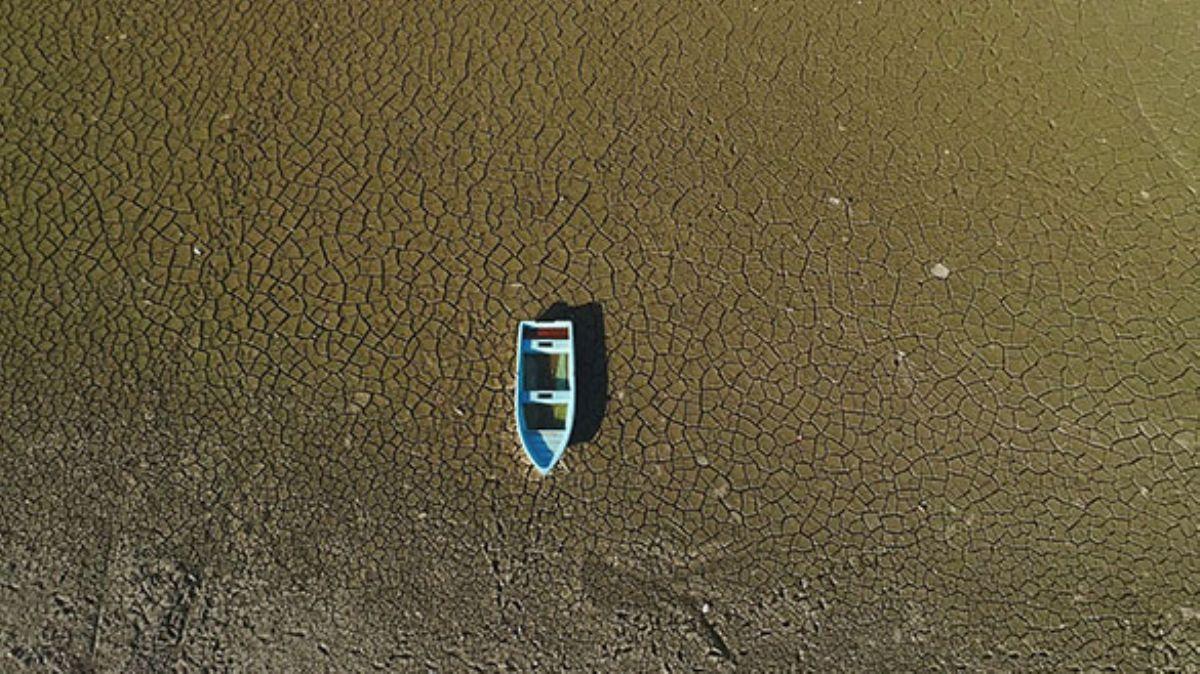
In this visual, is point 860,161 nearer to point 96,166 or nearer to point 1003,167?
point 1003,167

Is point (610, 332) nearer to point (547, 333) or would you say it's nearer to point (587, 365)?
point (587, 365)

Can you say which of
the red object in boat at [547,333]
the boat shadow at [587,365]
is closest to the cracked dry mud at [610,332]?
the boat shadow at [587,365]

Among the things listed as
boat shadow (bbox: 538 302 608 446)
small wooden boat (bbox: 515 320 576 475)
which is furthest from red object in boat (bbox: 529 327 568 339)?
boat shadow (bbox: 538 302 608 446)

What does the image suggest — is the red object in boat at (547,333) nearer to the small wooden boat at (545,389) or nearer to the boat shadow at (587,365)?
the small wooden boat at (545,389)

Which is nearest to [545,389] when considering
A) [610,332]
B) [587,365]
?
[587,365]

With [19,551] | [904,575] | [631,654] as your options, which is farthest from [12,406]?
[904,575]

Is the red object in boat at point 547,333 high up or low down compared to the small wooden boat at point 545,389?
up
